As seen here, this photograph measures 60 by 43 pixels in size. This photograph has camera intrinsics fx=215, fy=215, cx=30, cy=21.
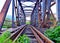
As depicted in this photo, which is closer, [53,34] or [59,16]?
[53,34]

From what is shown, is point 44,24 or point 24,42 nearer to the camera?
point 24,42

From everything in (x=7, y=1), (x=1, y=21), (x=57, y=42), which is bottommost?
(x=57, y=42)

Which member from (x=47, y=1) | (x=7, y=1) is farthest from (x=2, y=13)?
(x=47, y=1)

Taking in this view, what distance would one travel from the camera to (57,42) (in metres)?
4.20

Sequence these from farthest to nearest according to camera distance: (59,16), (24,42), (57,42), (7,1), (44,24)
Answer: (59,16) → (44,24) → (7,1) → (57,42) → (24,42)

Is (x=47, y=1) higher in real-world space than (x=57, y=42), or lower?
higher

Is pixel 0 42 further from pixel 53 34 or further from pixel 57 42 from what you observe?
pixel 53 34

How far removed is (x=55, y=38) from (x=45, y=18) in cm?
346

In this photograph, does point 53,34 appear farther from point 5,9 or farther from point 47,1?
point 47,1

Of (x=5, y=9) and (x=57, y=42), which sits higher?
(x=5, y=9)

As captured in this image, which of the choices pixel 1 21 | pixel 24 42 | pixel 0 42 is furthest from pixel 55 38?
pixel 0 42

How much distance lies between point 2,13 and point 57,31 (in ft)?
4.30

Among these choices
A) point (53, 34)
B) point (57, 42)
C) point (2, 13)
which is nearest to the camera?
point (57, 42)

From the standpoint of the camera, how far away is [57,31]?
4.62 meters
